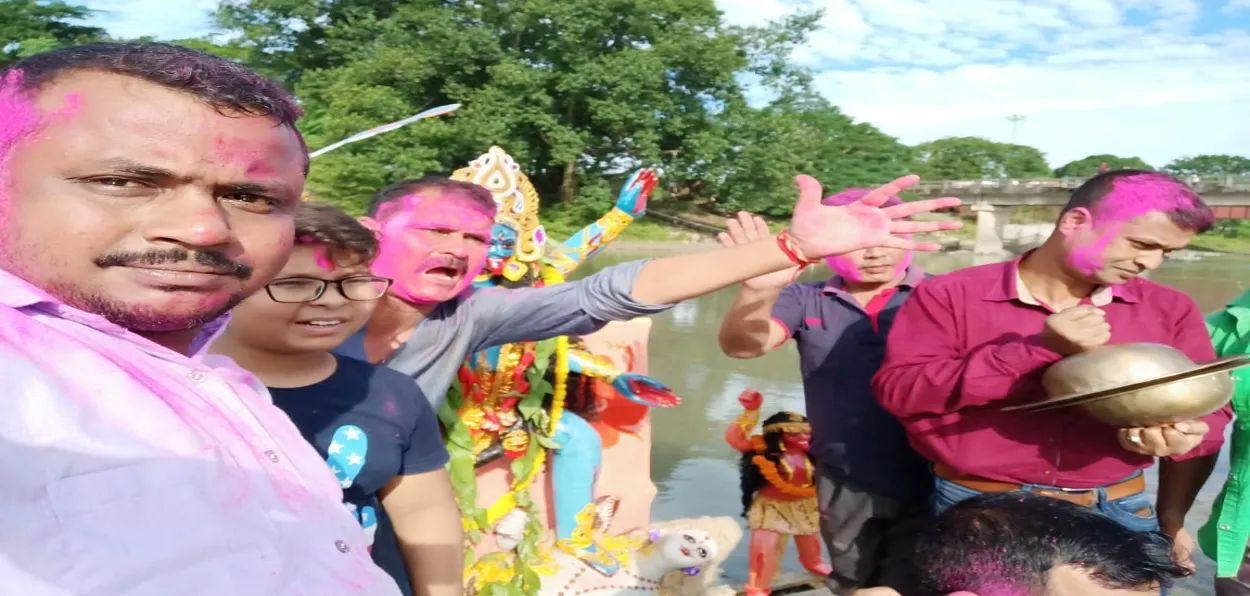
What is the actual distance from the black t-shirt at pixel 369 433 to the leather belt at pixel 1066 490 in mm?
1168

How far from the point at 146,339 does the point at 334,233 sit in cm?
69

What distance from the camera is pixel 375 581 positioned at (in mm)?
759

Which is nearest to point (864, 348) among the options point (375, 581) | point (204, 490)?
Answer: point (375, 581)

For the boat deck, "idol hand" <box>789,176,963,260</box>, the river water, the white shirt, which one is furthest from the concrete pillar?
the white shirt

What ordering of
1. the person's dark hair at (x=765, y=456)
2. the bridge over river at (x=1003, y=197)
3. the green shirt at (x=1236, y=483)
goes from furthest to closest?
the bridge over river at (x=1003, y=197) < the person's dark hair at (x=765, y=456) < the green shirt at (x=1236, y=483)

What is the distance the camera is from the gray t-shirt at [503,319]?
174cm

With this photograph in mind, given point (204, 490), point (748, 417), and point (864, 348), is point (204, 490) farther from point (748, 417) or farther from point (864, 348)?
point (748, 417)

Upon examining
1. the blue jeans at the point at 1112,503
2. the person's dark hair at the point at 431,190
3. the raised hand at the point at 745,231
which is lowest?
the blue jeans at the point at 1112,503

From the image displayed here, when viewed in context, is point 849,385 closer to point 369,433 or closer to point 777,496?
point 777,496

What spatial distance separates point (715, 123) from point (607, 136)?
2.62 m

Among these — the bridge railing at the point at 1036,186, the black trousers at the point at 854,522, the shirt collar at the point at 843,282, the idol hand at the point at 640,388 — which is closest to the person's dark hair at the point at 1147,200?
the shirt collar at the point at 843,282

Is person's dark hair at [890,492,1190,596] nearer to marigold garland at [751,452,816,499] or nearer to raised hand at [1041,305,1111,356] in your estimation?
raised hand at [1041,305,1111,356]

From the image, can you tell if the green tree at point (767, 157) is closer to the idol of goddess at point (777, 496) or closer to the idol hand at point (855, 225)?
the idol of goddess at point (777, 496)

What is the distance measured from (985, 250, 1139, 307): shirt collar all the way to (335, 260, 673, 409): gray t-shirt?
796mm
